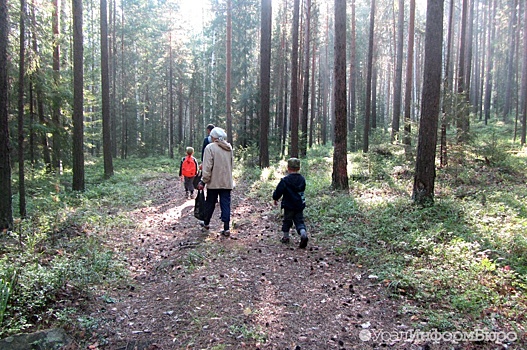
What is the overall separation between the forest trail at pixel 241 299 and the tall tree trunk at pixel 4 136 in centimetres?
233

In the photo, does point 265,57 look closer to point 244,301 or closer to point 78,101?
point 78,101

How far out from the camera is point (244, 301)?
4637mm

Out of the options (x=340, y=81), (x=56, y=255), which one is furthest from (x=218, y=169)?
(x=340, y=81)

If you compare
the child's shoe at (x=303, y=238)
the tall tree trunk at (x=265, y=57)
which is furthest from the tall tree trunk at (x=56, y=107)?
the child's shoe at (x=303, y=238)

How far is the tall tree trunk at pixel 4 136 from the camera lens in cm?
693

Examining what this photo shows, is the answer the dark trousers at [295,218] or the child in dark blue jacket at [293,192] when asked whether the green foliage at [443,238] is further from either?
the child in dark blue jacket at [293,192]

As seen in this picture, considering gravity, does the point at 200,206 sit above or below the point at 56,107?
below

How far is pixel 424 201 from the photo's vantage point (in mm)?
8492

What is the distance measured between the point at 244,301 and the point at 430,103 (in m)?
6.92

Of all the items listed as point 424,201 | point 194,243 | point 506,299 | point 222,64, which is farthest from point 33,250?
point 222,64

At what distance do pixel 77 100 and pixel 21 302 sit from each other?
36.8ft

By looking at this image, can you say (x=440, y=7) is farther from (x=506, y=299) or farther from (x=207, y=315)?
(x=207, y=315)

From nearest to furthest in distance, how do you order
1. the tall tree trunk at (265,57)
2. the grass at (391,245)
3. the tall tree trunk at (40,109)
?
the grass at (391,245), the tall tree trunk at (40,109), the tall tree trunk at (265,57)

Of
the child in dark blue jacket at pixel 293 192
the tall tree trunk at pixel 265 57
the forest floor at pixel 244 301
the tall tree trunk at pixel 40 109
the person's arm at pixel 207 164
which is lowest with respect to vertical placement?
the forest floor at pixel 244 301
